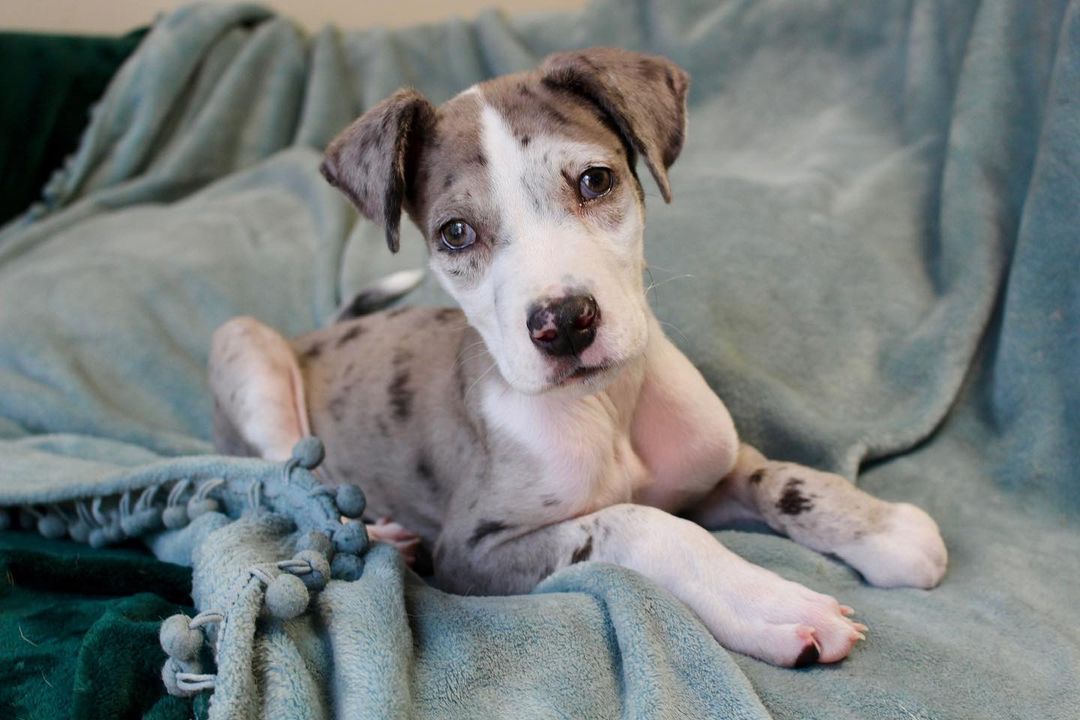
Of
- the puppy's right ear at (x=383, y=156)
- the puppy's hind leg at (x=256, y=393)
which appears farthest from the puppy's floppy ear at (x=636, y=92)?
the puppy's hind leg at (x=256, y=393)

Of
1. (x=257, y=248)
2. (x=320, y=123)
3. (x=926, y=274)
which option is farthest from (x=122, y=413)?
(x=926, y=274)

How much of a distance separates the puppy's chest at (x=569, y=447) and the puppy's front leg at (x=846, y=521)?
443 millimetres

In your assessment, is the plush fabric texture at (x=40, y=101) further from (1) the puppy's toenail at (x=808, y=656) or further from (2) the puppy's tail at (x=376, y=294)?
(1) the puppy's toenail at (x=808, y=656)

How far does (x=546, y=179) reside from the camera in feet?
8.10

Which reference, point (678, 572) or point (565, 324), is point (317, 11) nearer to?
point (565, 324)

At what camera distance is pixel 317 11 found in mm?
6309

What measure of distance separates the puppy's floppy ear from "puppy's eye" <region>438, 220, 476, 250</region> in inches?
20.5

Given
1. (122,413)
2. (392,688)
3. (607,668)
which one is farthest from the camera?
(122,413)

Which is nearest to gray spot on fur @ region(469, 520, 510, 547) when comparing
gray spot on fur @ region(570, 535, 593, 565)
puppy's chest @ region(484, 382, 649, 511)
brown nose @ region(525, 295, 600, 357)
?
puppy's chest @ region(484, 382, 649, 511)

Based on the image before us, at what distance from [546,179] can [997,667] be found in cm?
158

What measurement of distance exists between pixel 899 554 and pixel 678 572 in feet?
2.25

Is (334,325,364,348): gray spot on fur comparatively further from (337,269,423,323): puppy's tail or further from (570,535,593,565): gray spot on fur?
(570,535,593,565): gray spot on fur

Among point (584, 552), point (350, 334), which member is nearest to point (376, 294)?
point (350, 334)

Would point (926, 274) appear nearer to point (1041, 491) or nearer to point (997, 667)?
point (1041, 491)
